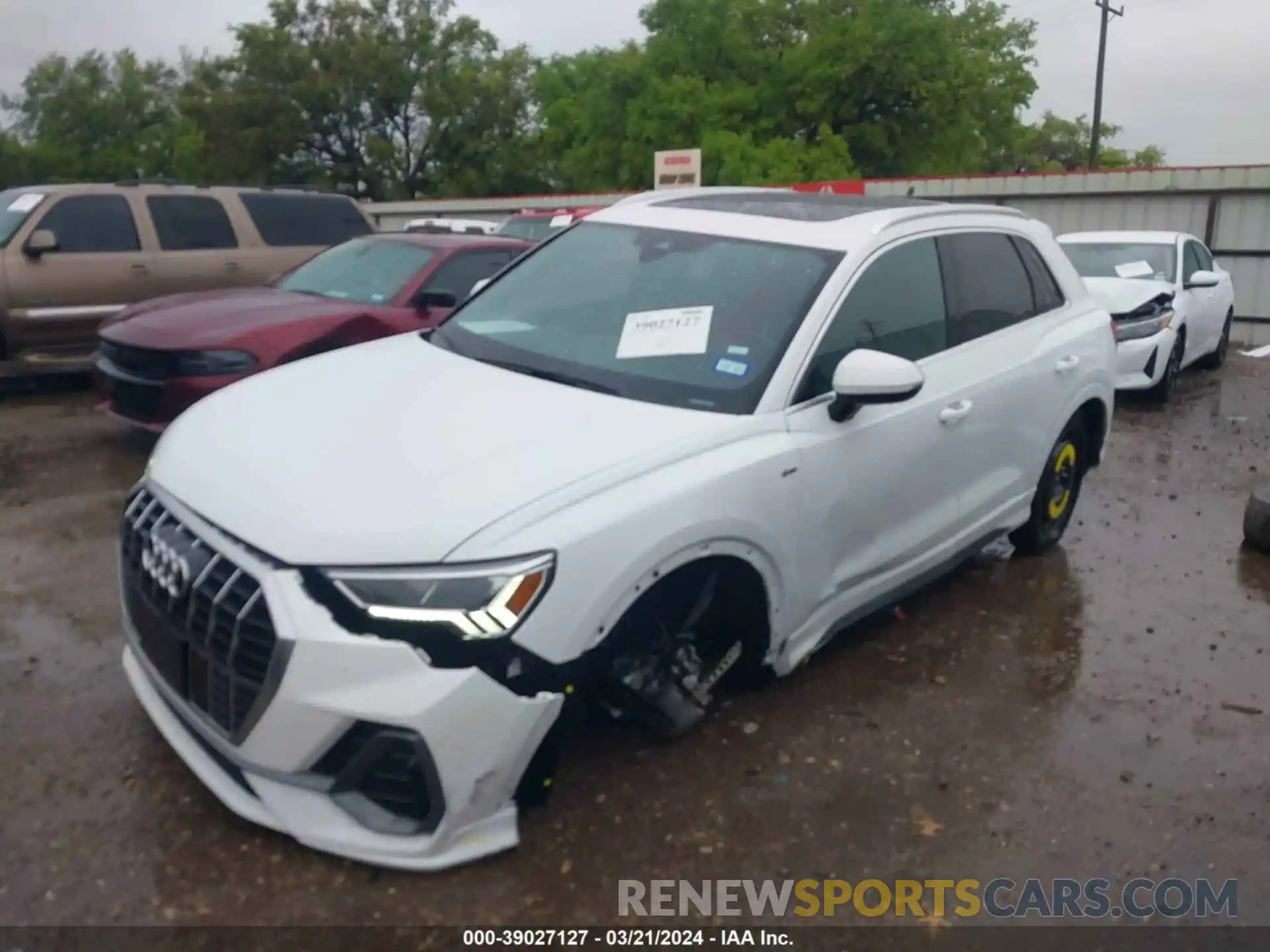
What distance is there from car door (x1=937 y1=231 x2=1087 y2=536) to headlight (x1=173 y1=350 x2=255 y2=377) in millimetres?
3946

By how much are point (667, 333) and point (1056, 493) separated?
280 centimetres

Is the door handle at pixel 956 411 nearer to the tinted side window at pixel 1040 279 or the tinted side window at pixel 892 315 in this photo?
the tinted side window at pixel 892 315

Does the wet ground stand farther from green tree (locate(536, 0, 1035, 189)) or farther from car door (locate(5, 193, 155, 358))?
green tree (locate(536, 0, 1035, 189))

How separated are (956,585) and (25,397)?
7.77 m

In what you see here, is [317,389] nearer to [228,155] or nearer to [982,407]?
[982,407]

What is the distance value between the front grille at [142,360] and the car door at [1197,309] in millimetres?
8892

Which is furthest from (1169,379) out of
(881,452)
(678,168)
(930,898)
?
(678,168)

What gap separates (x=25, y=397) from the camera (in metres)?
9.44

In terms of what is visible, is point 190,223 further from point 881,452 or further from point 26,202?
point 881,452

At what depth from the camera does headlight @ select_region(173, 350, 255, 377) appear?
6379 mm

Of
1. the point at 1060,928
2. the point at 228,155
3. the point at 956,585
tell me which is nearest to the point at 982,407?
the point at 956,585

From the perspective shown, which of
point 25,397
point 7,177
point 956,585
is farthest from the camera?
point 7,177

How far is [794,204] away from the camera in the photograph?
4.60 m

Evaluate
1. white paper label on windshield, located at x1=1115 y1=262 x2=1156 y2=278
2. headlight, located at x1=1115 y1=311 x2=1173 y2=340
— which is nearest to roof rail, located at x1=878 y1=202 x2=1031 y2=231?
headlight, located at x1=1115 y1=311 x2=1173 y2=340
